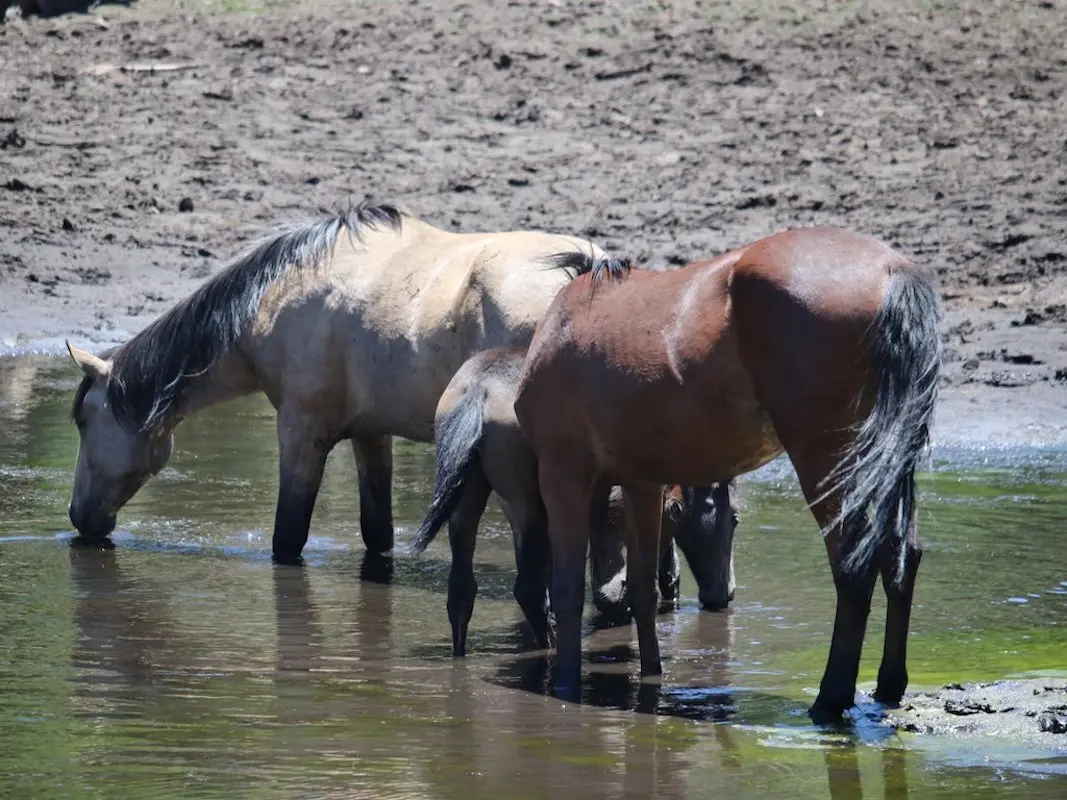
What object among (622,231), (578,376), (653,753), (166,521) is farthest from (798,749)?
(622,231)

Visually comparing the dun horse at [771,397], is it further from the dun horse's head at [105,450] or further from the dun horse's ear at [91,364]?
the dun horse's ear at [91,364]

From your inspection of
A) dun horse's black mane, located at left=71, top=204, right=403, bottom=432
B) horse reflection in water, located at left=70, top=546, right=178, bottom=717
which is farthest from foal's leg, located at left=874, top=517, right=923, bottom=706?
dun horse's black mane, located at left=71, top=204, right=403, bottom=432

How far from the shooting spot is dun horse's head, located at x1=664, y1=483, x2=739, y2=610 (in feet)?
25.0

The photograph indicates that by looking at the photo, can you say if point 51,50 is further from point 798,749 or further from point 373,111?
point 798,749

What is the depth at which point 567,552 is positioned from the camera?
6.45 meters

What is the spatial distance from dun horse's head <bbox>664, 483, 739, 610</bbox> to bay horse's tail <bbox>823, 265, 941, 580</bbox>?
1.96 m

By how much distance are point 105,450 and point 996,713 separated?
508 cm

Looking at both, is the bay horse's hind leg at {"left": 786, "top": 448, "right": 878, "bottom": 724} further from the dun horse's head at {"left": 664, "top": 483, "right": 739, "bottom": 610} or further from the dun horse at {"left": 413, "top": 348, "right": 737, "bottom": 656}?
the dun horse's head at {"left": 664, "top": 483, "right": 739, "bottom": 610}

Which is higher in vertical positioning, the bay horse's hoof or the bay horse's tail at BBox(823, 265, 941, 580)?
the bay horse's tail at BBox(823, 265, 941, 580)

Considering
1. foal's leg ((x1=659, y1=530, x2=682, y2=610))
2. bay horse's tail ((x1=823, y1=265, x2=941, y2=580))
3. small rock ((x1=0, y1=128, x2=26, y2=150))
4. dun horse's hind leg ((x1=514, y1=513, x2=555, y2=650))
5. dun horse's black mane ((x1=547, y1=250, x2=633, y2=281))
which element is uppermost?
small rock ((x1=0, y1=128, x2=26, y2=150))

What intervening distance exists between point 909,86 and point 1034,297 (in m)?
4.17

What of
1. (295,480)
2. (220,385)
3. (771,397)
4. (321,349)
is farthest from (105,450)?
(771,397)

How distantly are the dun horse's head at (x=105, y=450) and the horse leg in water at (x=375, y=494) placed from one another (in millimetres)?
1073

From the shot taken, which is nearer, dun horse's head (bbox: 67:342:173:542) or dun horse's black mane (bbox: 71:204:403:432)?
dun horse's black mane (bbox: 71:204:403:432)
